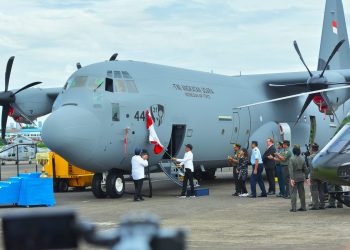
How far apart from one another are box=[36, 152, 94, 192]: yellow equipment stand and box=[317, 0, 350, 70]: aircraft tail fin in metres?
12.5

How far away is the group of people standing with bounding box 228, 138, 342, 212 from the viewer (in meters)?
14.0

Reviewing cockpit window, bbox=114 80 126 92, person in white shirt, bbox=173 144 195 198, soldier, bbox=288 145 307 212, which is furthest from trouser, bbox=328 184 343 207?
cockpit window, bbox=114 80 126 92

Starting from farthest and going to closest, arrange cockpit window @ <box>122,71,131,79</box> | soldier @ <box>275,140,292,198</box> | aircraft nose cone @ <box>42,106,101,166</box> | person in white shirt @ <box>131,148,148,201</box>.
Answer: cockpit window @ <box>122,71,131,79</box> < person in white shirt @ <box>131,148,148,201</box> < soldier @ <box>275,140,292,198</box> < aircraft nose cone @ <box>42,106,101,166</box>

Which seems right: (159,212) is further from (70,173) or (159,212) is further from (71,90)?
(70,173)

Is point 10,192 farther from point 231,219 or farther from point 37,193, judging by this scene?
point 231,219

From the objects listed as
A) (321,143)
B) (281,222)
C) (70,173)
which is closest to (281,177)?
(281,222)

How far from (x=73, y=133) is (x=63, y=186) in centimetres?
588

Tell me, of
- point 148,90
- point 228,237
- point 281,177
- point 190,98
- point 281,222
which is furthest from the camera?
point 190,98

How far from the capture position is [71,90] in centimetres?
1789

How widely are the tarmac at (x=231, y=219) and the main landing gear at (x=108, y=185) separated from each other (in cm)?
34

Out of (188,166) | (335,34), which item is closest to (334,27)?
(335,34)

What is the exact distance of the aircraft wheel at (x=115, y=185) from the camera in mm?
18078

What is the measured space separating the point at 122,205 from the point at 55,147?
2.36 meters

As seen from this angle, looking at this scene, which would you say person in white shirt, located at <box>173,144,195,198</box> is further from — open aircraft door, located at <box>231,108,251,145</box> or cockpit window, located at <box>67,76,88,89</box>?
open aircraft door, located at <box>231,108,251,145</box>
